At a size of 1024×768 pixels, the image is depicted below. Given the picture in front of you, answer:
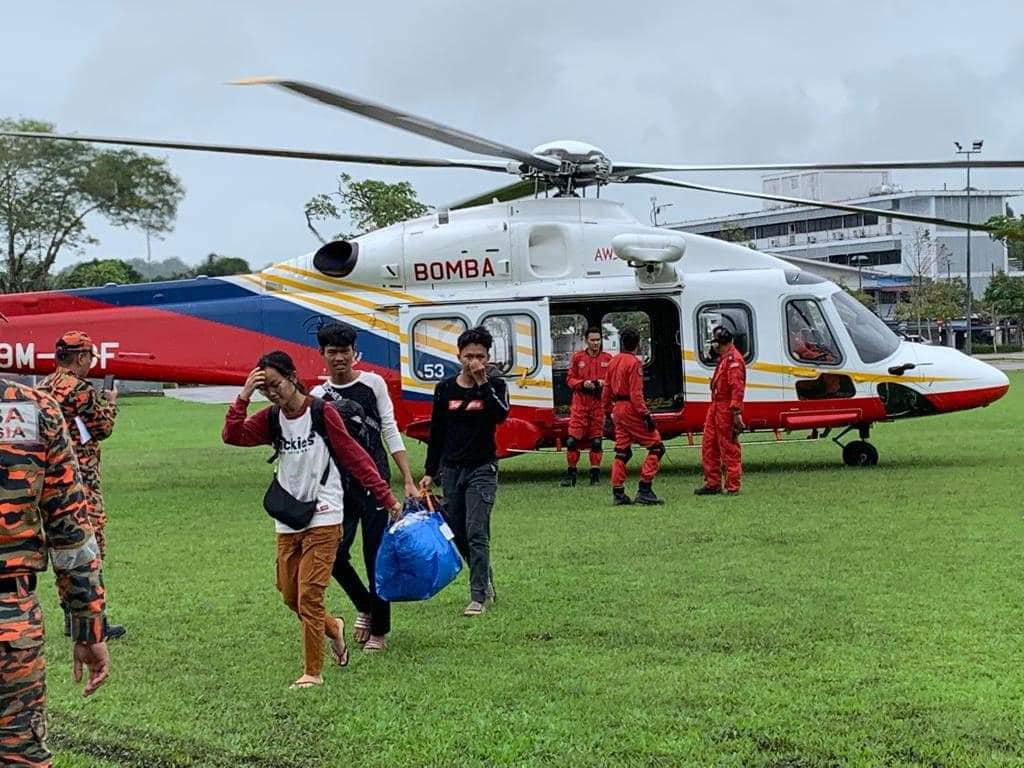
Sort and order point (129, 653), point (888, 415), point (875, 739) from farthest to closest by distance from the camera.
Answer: point (888, 415) → point (129, 653) → point (875, 739)

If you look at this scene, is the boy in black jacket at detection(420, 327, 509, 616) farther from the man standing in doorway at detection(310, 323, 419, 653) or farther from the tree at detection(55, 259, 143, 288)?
the tree at detection(55, 259, 143, 288)

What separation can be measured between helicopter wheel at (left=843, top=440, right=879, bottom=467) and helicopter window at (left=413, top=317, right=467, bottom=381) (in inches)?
179

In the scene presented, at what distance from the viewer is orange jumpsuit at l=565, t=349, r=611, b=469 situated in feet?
39.3

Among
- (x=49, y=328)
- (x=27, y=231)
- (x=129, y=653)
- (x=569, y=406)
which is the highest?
(x=27, y=231)

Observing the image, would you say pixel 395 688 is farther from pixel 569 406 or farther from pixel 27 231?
pixel 27 231

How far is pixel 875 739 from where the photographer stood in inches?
158

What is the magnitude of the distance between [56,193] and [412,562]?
130ft

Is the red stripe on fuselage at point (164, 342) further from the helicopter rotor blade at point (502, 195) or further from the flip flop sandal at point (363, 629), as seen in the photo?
the flip flop sandal at point (363, 629)

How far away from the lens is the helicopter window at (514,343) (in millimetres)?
12289

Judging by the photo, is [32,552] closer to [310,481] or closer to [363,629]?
[310,481]

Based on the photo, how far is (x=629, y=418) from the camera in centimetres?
1019

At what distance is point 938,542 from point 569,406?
232 inches

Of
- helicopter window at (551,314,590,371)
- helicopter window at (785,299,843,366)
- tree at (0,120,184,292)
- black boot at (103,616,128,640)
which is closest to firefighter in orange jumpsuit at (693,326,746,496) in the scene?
helicopter window at (785,299,843,366)

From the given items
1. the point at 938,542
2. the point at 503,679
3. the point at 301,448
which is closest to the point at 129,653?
the point at 301,448
